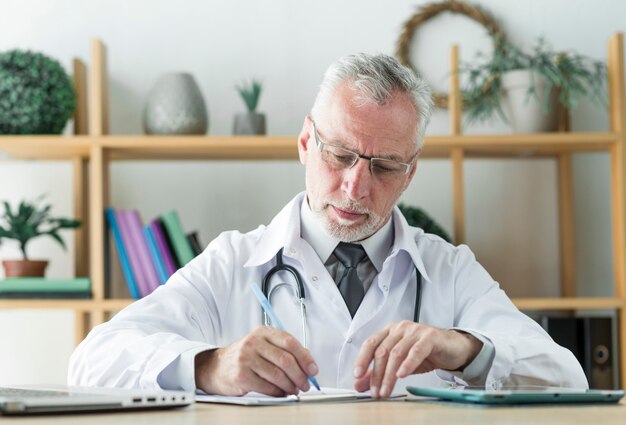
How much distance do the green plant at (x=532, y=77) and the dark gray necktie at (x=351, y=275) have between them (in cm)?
116

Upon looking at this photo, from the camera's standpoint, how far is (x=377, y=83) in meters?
1.96

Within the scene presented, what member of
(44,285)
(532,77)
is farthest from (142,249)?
(532,77)

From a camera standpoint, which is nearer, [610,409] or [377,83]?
[610,409]

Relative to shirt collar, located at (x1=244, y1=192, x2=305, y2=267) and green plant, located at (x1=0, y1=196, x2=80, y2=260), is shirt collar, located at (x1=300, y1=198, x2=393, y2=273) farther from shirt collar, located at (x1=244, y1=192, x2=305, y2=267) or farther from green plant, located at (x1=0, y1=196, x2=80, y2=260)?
green plant, located at (x1=0, y1=196, x2=80, y2=260)

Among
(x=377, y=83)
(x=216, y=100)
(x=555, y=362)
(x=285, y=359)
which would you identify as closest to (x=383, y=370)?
(x=285, y=359)

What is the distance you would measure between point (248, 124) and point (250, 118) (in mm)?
20

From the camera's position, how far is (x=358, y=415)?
44.6 inches

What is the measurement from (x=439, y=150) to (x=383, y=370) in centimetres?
177

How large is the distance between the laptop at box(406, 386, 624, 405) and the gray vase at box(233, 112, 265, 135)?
180 cm

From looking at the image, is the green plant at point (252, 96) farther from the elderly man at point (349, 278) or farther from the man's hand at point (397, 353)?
the man's hand at point (397, 353)

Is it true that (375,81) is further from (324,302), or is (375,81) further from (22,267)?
(22,267)

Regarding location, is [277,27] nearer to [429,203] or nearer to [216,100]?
[216,100]

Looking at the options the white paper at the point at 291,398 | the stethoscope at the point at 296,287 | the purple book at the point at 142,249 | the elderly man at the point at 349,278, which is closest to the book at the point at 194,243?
the purple book at the point at 142,249

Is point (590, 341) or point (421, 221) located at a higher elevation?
point (421, 221)
